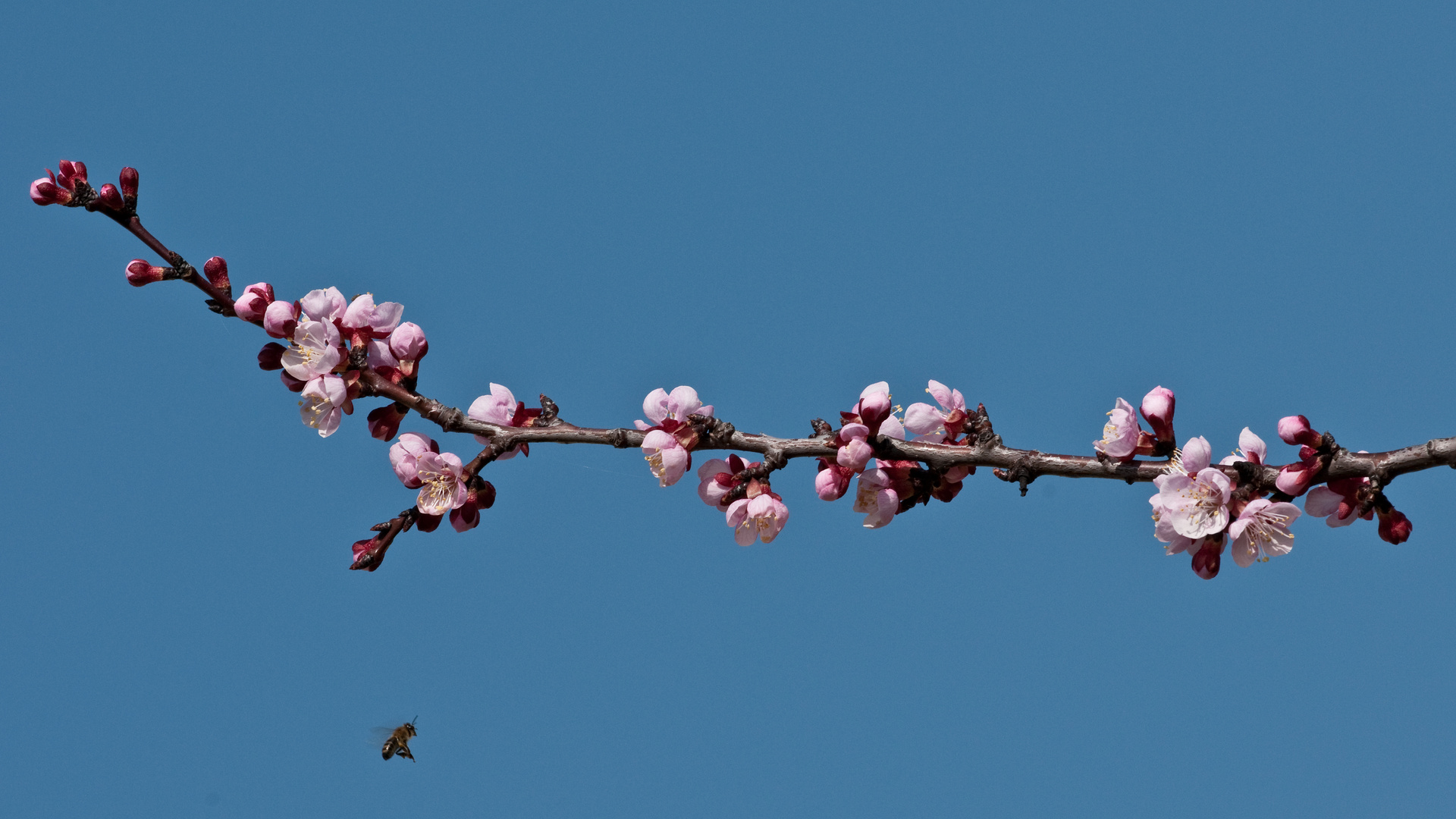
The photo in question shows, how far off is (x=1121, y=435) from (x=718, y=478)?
4.96 feet

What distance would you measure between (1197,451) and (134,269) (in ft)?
13.4

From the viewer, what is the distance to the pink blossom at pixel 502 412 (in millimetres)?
4621

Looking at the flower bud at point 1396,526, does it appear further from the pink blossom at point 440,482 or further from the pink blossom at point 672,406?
the pink blossom at point 440,482

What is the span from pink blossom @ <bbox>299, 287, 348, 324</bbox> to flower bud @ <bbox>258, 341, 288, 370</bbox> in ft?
0.59

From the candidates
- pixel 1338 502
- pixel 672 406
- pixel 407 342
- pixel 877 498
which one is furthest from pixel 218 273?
pixel 1338 502

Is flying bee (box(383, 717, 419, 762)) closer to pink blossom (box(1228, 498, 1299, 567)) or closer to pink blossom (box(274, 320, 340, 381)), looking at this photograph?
pink blossom (box(274, 320, 340, 381))

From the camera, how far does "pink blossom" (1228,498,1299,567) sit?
391 centimetres

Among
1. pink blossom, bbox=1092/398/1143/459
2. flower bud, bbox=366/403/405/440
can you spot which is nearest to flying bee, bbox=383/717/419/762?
flower bud, bbox=366/403/405/440

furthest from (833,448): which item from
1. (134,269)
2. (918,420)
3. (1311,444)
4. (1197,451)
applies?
(134,269)

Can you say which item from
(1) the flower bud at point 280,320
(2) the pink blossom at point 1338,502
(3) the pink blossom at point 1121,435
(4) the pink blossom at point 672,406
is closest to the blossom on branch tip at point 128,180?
(1) the flower bud at point 280,320

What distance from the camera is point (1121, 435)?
13.5ft

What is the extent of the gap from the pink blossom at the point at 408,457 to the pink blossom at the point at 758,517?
48.3 inches

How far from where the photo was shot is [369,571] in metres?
4.42

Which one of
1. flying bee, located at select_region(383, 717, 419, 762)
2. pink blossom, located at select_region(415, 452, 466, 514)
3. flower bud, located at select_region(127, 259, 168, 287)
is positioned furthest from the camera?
flying bee, located at select_region(383, 717, 419, 762)
